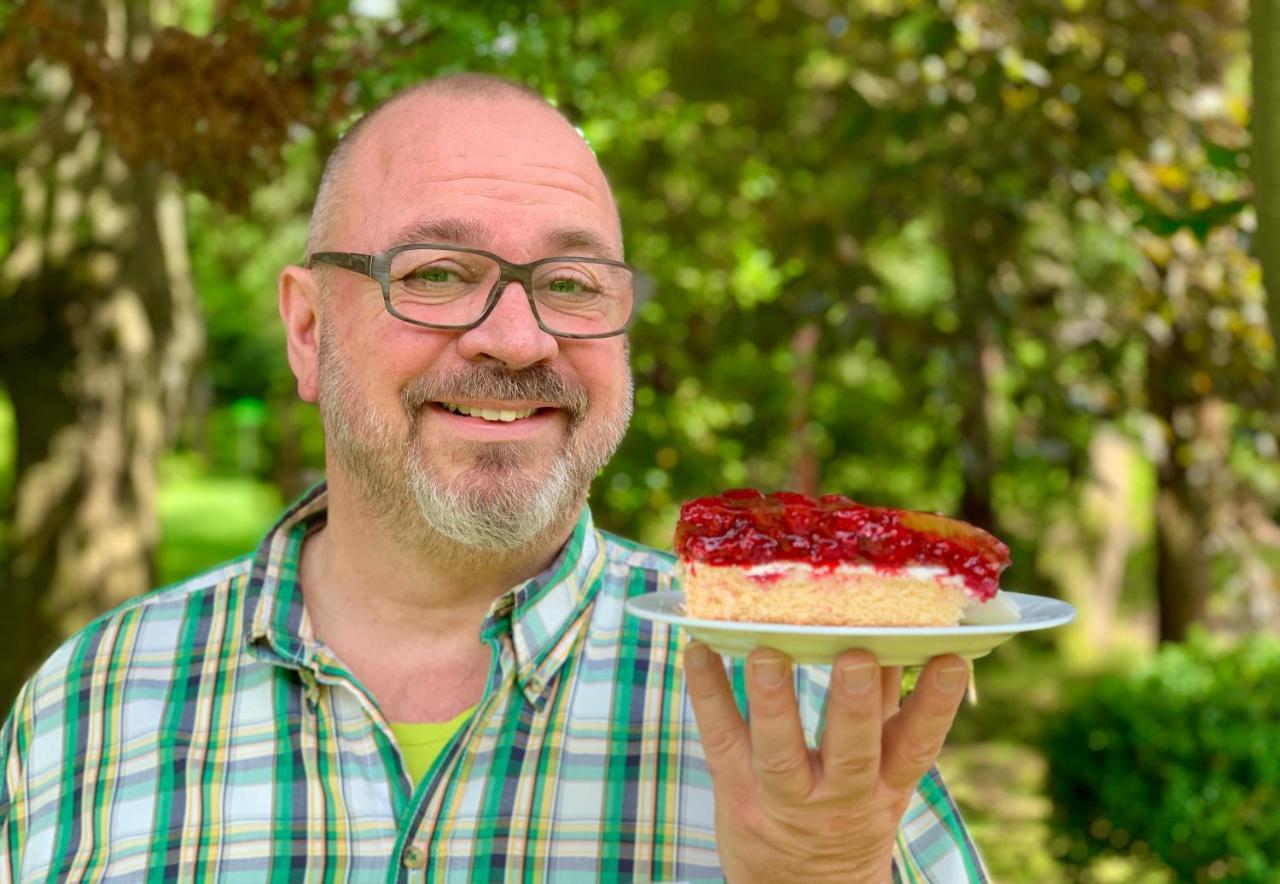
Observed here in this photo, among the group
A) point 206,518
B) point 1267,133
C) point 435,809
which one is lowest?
point 206,518

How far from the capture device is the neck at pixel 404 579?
8.82 feet

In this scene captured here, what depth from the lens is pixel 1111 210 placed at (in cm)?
647

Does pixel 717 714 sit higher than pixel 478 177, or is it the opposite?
pixel 478 177

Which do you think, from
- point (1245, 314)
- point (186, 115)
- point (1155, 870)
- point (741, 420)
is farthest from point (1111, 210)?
point (186, 115)

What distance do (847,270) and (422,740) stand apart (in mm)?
3383

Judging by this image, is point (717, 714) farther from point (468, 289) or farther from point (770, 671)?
point (468, 289)

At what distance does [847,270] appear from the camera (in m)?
5.45

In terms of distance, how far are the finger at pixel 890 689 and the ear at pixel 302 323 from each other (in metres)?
1.48

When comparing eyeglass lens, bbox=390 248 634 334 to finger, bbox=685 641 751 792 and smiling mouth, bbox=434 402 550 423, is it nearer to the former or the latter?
smiling mouth, bbox=434 402 550 423

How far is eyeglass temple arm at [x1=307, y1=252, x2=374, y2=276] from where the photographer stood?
2.67 m

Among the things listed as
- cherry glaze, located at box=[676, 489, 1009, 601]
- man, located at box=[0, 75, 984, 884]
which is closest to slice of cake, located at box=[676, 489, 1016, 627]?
cherry glaze, located at box=[676, 489, 1009, 601]

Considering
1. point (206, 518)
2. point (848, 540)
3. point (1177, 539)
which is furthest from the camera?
point (206, 518)

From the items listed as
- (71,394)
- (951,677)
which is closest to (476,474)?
(951,677)

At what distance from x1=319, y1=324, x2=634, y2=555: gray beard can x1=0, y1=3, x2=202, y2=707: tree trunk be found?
242 inches
